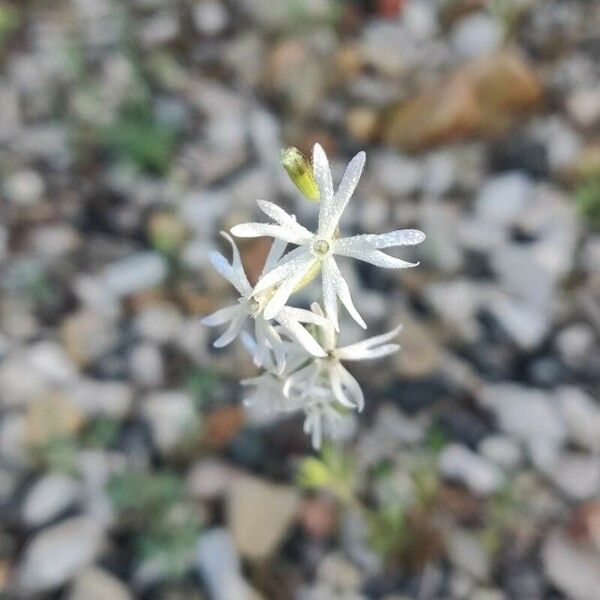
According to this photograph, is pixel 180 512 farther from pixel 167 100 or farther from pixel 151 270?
pixel 167 100

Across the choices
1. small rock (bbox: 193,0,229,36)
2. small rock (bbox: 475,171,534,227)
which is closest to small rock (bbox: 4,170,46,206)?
small rock (bbox: 193,0,229,36)

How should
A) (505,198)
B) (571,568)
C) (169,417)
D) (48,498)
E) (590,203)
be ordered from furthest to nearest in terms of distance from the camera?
(505,198) → (590,203) → (169,417) → (48,498) → (571,568)

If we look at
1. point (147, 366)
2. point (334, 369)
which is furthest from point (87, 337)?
point (334, 369)

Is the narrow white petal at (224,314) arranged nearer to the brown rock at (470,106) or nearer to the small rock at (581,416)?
the small rock at (581,416)

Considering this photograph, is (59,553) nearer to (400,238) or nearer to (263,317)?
(263,317)

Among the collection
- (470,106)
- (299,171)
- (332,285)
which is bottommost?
(470,106)

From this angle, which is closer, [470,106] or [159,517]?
[159,517]

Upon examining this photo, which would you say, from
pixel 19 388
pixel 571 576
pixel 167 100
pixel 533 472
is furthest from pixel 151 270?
pixel 571 576
